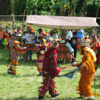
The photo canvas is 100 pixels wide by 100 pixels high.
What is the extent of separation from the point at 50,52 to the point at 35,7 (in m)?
18.3

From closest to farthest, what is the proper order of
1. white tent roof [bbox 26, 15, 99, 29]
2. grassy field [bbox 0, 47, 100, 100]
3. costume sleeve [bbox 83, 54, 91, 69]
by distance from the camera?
costume sleeve [bbox 83, 54, 91, 69] → grassy field [bbox 0, 47, 100, 100] → white tent roof [bbox 26, 15, 99, 29]

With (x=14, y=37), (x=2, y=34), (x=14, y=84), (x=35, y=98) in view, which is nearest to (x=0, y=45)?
(x=2, y=34)

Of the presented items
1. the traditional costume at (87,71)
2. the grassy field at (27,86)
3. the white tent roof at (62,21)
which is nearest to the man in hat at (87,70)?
the traditional costume at (87,71)

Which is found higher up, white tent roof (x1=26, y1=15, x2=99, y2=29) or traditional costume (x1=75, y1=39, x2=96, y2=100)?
white tent roof (x1=26, y1=15, x2=99, y2=29)

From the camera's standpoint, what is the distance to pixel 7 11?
22.3m

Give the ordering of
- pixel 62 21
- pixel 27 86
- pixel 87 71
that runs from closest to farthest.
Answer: pixel 87 71 → pixel 27 86 → pixel 62 21

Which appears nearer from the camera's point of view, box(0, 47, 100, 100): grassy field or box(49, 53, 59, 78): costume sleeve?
box(49, 53, 59, 78): costume sleeve

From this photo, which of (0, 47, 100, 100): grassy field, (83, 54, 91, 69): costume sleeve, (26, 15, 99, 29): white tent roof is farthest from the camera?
(26, 15, 99, 29): white tent roof

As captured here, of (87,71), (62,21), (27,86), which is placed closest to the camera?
(87,71)

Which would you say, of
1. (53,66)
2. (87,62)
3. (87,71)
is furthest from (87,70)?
(53,66)

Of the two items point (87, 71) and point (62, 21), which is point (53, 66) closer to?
point (87, 71)

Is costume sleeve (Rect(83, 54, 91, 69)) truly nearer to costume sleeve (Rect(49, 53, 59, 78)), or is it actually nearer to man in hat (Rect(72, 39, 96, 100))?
man in hat (Rect(72, 39, 96, 100))

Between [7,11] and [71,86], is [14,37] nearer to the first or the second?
[71,86]

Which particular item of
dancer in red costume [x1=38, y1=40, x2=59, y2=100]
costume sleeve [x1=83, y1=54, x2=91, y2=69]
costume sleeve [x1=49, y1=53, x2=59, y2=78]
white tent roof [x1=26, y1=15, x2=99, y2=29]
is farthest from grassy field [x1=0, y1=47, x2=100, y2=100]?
white tent roof [x1=26, y1=15, x2=99, y2=29]
